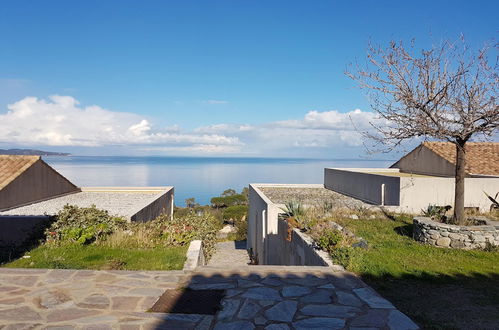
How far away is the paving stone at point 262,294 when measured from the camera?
484 centimetres

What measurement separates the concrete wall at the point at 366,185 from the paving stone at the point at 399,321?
11259 millimetres

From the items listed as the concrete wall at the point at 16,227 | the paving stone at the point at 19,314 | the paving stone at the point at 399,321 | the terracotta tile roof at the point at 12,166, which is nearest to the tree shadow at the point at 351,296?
the paving stone at the point at 399,321

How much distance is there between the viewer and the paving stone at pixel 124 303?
4442 mm

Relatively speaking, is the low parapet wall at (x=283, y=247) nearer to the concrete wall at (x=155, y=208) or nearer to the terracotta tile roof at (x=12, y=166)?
the concrete wall at (x=155, y=208)

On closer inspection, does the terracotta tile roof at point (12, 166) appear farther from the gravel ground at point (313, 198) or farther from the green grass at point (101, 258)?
the gravel ground at point (313, 198)

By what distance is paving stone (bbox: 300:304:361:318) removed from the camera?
14.2 feet

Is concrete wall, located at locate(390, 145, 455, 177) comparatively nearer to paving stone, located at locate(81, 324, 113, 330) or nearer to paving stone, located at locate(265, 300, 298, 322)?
paving stone, located at locate(265, 300, 298, 322)

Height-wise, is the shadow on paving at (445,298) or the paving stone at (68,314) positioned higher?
the paving stone at (68,314)

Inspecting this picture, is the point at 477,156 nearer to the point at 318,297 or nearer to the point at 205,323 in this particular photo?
the point at 318,297

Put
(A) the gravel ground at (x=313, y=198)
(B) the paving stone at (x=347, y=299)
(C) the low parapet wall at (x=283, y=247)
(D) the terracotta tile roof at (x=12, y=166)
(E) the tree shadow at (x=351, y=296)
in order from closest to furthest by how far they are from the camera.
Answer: (E) the tree shadow at (x=351, y=296) < (B) the paving stone at (x=347, y=299) < (C) the low parapet wall at (x=283, y=247) < (D) the terracotta tile roof at (x=12, y=166) < (A) the gravel ground at (x=313, y=198)

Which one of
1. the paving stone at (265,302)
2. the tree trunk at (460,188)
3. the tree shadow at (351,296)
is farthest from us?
the tree trunk at (460,188)

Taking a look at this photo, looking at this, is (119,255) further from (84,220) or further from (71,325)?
(71,325)

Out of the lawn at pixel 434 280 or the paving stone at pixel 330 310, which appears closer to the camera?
the paving stone at pixel 330 310

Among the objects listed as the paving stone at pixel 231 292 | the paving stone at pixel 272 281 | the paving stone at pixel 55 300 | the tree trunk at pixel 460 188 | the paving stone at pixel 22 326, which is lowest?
the paving stone at pixel 272 281
